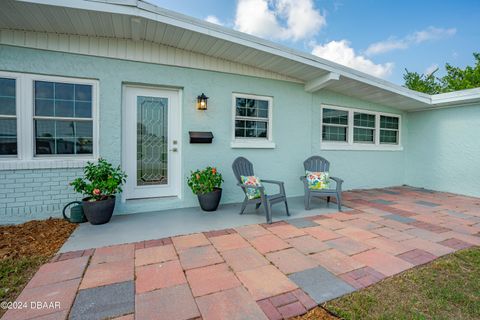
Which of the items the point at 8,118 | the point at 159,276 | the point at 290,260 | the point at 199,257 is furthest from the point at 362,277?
the point at 8,118

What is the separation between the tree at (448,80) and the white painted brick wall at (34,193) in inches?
819

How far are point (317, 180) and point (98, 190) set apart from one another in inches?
154

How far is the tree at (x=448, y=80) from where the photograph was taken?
14.9 metres

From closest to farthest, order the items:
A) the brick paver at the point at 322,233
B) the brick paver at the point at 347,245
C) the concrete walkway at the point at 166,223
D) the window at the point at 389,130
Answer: the brick paver at the point at 347,245 → the concrete walkway at the point at 166,223 → the brick paver at the point at 322,233 → the window at the point at 389,130

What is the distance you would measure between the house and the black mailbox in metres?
0.11

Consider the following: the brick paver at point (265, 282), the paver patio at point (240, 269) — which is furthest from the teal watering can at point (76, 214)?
the brick paver at point (265, 282)

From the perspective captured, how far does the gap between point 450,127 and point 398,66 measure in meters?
16.1

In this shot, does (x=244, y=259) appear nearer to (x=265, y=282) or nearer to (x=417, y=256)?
(x=265, y=282)

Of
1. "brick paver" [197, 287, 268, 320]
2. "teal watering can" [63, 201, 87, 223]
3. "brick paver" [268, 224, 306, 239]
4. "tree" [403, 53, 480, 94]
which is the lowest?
"brick paver" [197, 287, 268, 320]

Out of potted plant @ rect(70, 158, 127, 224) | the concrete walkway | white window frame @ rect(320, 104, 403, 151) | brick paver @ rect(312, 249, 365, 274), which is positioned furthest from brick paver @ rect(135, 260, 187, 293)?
white window frame @ rect(320, 104, 403, 151)

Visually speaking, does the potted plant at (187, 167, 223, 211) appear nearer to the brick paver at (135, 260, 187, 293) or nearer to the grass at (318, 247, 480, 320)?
the brick paver at (135, 260, 187, 293)

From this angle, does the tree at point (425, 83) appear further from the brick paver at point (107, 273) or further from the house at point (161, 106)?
the brick paver at point (107, 273)

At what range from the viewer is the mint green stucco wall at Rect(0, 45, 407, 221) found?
3.67 metres

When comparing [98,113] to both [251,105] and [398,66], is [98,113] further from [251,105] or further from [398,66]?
[398,66]
